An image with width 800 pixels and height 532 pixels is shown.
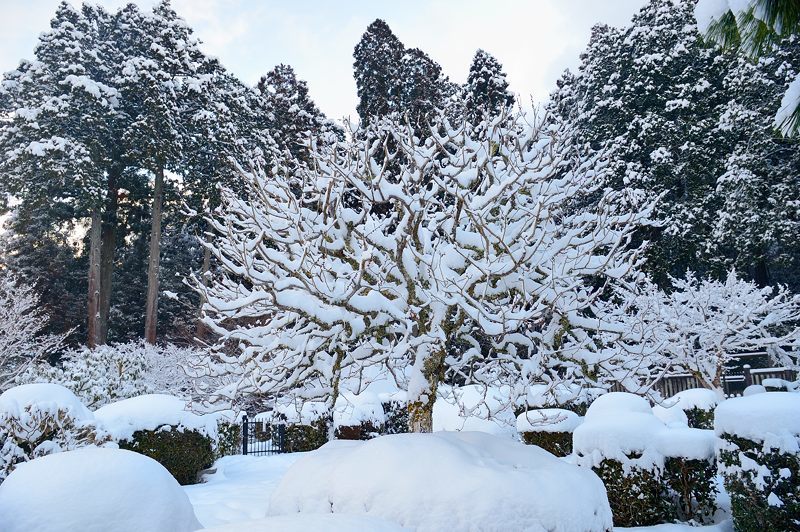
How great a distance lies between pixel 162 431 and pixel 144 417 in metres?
0.47

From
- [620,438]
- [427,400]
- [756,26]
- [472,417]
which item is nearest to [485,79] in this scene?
[472,417]

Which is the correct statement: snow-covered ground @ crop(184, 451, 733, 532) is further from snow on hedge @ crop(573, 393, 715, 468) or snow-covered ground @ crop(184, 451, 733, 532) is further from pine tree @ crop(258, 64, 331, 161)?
pine tree @ crop(258, 64, 331, 161)

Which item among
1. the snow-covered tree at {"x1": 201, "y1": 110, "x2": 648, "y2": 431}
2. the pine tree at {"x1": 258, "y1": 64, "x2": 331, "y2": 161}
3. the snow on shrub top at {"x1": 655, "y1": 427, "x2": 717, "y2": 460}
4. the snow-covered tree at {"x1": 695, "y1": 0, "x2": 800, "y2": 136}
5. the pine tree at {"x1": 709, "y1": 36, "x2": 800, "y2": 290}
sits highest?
the pine tree at {"x1": 258, "y1": 64, "x2": 331, "y2": 161}

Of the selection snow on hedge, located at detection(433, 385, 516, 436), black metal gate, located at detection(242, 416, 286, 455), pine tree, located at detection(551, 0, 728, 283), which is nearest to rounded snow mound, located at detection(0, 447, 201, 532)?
snow on hedge, located at detection(433, 385, 516, 436)

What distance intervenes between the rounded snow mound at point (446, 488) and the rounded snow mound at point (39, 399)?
209 inches

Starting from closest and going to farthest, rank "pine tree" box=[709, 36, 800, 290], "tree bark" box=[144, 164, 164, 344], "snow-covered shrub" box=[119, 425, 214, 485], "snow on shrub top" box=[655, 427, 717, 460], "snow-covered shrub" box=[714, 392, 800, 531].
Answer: "snow-covered shrub" box=[714, 392, 800, 531] → "snow on shrub top" box=[655, 427, 717, 460] → "snow-covered shrub" box=[119, 425, 214, 485] → "pine tree" box=[709, 36, 800, 290] → "tree bark" box=[144, 164, 164, 344]

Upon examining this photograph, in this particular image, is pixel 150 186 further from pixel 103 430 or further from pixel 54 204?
pixel 103 430

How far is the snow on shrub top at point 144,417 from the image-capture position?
1093 cm

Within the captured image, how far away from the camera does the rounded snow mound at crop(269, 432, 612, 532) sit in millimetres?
3803

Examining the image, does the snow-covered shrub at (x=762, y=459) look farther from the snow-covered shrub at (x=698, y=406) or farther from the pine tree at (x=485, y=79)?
the pine tree at (x=485, y=79)

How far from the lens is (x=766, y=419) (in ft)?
20.4

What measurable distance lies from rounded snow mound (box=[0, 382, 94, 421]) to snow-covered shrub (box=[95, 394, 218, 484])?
8.00ft

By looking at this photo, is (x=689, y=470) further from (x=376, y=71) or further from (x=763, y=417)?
(x=376, y=71)

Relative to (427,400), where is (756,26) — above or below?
above
